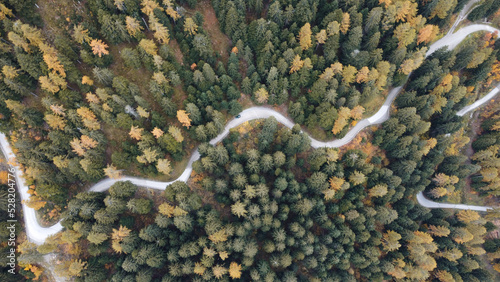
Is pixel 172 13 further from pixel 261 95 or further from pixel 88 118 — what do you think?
pixel 88 118

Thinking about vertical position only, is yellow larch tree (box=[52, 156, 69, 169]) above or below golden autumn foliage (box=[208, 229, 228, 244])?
above

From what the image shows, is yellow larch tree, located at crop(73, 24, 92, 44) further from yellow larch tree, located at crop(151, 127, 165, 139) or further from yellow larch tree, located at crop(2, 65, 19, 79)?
yellow larch tree, located at crop(151, 127, 165, 139)

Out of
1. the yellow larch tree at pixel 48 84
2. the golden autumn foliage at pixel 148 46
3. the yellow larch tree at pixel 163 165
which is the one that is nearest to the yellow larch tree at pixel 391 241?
the yellow larch tree at pixel 163 165

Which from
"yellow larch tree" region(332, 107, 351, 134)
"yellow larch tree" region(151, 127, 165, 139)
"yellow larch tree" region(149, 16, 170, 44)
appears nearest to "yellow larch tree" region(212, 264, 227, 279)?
"yellow larch tree" region(151, 127, 165, 139)

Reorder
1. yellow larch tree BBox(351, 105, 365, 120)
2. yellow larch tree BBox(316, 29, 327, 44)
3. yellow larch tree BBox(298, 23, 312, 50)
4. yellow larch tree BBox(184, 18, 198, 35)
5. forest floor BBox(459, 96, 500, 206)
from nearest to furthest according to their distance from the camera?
yellow larch tree BBox(184, 18, 198, 35) → yellow larch tree BBox(298, 23, 312, 50) → yellow larch tree BBox(316, 29, 327, 44) → yellow larch tree BBox(351, 105, 365, 120) → forest floor BBox(459, 96, 500, 206)

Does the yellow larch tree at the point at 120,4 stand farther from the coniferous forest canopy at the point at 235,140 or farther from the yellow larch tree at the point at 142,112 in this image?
the yellow larch tree at the point at 142,112

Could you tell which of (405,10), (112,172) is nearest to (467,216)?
(405,10)

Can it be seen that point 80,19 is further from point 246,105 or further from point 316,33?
point 316,33
